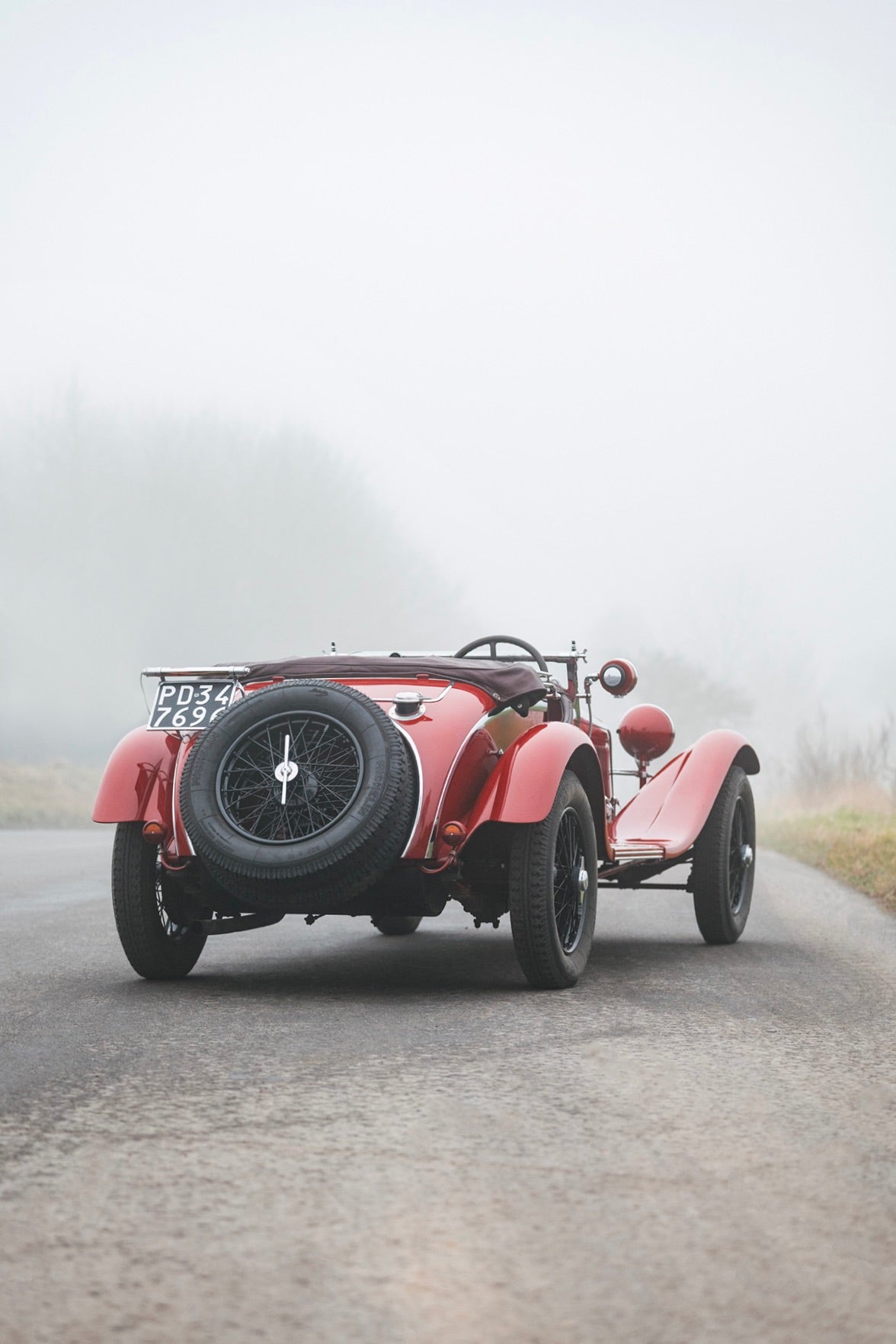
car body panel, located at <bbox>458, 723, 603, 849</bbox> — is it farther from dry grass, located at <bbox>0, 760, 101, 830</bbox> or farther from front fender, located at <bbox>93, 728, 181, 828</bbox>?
dry grass, located at <bbox>0, 760, 101, 830</bbox>

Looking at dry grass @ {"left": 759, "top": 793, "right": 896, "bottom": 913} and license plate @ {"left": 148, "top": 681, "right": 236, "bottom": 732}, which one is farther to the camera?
dry grass @ {"left": 759, "top": 793, "right": 896, "bottom": 913}

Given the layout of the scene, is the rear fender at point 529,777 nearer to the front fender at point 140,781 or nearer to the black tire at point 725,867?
the front fender at point 140,781

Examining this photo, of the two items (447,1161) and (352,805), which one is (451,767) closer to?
(352,805)

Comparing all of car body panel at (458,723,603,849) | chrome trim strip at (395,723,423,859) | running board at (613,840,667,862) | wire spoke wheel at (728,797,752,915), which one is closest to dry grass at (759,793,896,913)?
wire spoke wheel at (728,797,752,915)

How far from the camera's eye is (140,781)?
5.84 metres

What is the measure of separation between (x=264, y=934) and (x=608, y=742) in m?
2.34

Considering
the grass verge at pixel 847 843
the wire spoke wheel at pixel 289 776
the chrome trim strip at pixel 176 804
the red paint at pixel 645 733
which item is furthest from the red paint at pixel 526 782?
the grass verge at pixel 847 843

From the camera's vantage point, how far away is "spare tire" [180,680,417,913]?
5.20 metres

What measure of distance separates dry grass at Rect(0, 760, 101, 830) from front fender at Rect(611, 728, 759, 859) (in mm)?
18455

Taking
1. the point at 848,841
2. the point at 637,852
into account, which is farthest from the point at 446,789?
the point at 848,841

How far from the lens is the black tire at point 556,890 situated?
213 inches

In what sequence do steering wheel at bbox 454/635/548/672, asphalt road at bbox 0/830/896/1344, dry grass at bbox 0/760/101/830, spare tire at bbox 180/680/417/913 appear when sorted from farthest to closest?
dry grass at bbox 0/760/101/830
steering wheel at bbox 454/635/548/672
spare tire at bbox 180/680/417/913
asphalt road at bbox 0/830/896/1344

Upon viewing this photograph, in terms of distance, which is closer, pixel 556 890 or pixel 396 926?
pixel 556 890

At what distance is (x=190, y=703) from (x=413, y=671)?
3.11 ft
